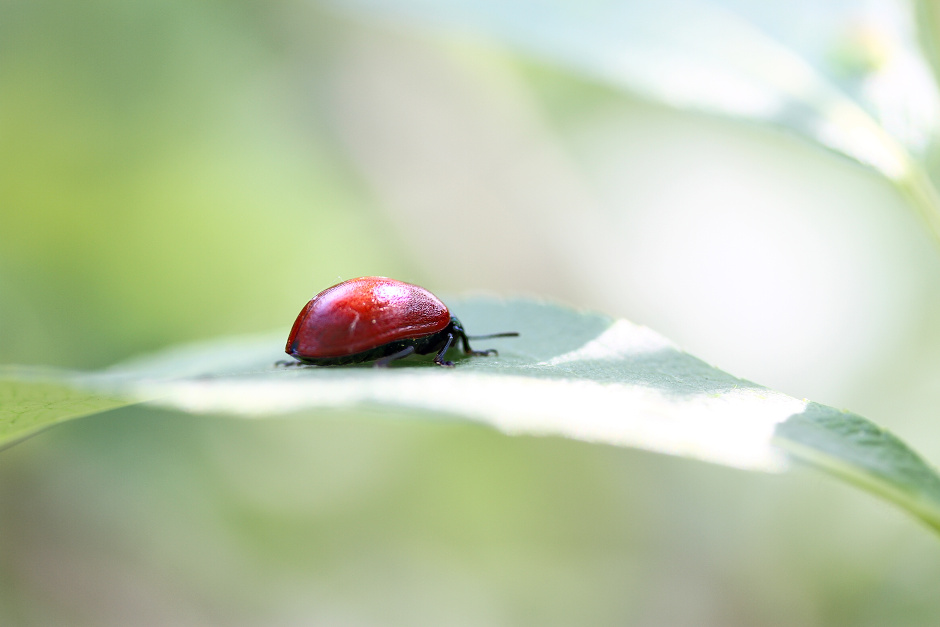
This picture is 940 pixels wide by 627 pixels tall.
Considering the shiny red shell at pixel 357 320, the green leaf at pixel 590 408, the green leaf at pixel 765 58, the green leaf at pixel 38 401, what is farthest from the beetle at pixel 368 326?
the green leaf at pixel 765 58

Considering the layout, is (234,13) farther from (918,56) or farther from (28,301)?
(918,56)

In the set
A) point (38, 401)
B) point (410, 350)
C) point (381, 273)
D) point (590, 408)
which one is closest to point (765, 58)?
point (410, 350)

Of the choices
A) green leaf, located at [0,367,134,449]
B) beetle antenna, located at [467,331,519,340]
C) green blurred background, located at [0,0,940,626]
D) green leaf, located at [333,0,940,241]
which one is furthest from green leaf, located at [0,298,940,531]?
green blurred background, located at [0,0,940,626]

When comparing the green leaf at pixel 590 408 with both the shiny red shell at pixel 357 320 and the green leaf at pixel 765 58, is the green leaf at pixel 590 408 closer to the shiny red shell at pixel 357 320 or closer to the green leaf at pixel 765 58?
the shiny red shell at pixel 357 320

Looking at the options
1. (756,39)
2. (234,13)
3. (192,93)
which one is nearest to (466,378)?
(756,39)

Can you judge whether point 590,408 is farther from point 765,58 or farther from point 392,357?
point 765,58

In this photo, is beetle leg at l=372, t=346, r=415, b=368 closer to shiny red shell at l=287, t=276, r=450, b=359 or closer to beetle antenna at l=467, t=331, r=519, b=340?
shiny red shell at l=287, t=276, r=450, b=359
